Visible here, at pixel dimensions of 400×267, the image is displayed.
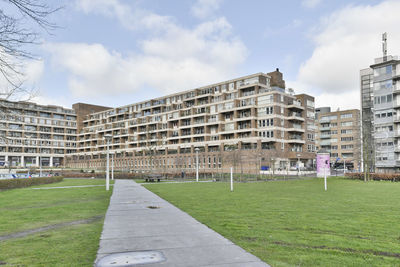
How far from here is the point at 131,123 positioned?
10450 centimetres

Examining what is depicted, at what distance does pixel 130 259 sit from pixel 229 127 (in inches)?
2776

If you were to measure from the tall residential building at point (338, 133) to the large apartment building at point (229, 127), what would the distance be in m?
29.8

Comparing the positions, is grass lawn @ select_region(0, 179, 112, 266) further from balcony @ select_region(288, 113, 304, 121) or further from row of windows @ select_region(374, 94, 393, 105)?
balcony @ select_region(288, 113, 304, 121)

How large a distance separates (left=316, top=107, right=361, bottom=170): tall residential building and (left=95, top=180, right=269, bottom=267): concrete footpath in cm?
9708

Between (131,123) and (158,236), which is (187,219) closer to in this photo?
(158,236)

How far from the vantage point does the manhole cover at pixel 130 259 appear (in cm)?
529

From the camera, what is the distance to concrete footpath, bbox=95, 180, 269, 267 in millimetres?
5332

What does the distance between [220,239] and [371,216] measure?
6207mm

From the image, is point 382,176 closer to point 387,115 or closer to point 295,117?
point 387,115

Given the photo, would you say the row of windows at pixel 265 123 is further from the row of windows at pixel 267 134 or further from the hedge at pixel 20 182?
the hedge at pixel 20 182

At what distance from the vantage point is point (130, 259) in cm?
555

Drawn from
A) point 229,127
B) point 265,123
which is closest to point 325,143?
point 265,123

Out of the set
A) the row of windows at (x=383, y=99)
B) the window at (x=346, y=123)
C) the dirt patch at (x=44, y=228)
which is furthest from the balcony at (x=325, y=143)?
the dirt patch at (x=44, y=228)

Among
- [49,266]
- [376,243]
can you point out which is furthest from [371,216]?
[49,266]
